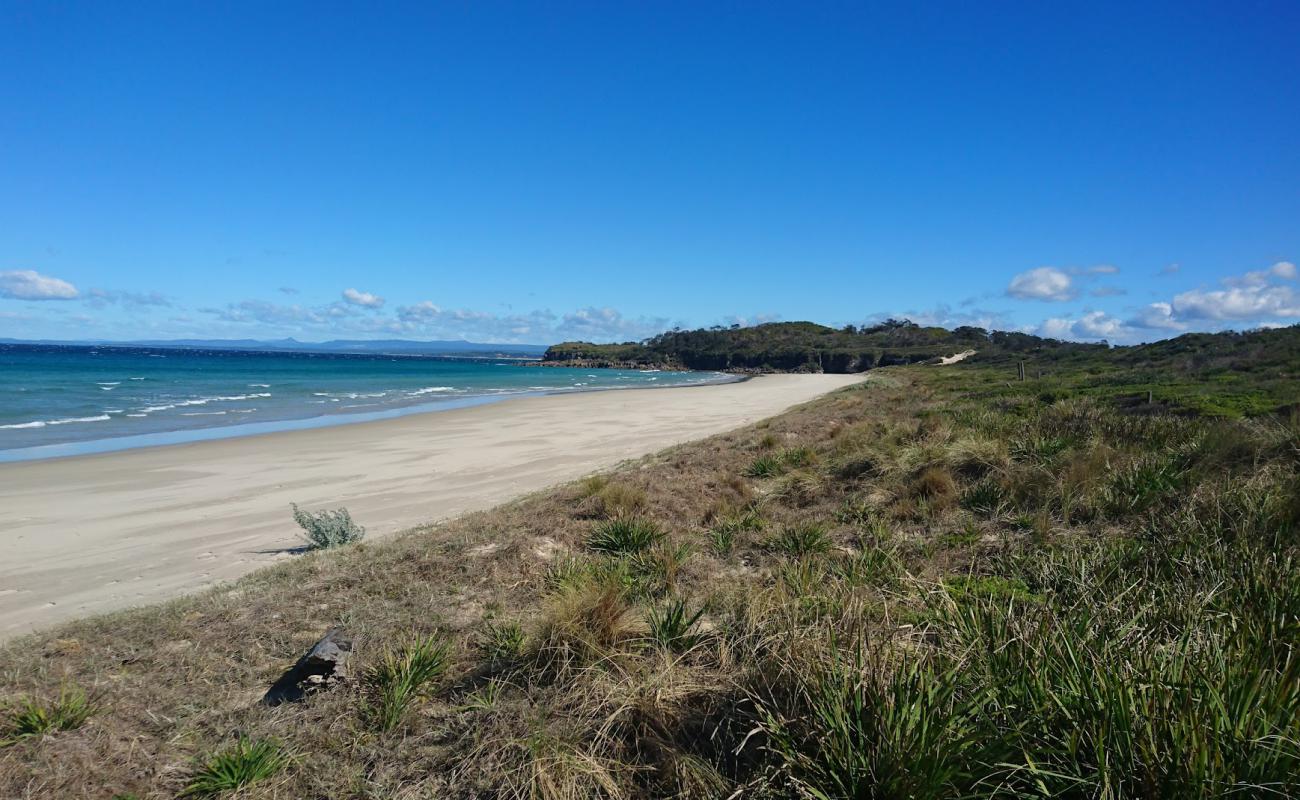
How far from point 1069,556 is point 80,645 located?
746cm

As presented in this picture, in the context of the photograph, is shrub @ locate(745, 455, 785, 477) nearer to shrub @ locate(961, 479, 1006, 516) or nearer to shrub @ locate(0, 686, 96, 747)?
shrub @ locate(961, 479, 1006, 516)

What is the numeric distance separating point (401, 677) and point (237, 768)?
0.95 m

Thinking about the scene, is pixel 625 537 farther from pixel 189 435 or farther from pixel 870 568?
pixel 189 435

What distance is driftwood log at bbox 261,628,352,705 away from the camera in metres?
4.17

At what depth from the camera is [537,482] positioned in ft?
49.4

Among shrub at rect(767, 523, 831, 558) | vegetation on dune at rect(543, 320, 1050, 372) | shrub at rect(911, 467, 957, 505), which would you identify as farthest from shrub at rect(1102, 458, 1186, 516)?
vegetation on dune at rect(543, 320, 1050, 372)

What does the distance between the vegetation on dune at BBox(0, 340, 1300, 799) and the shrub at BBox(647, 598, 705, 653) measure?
3 centimetres

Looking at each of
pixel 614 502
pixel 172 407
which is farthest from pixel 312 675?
pixel 172 407

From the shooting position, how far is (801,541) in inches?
257

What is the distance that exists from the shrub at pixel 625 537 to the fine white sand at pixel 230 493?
15.5ft

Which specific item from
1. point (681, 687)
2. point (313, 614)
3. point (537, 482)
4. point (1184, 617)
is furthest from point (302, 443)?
point (1184, 617)

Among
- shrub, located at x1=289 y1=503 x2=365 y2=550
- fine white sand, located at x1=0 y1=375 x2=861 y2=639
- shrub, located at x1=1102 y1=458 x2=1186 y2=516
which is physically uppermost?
shrub, located at x1=1102 y1=458 x2=1186 y2=516

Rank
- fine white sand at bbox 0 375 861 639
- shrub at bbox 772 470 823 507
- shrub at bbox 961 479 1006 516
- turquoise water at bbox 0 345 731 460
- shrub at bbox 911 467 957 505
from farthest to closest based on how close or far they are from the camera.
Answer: turquoise water at bbox 0 345 731 460
shrub at bbox 772 470 823 507
fine white sand at bbox 0 375 861 639
shrub at bbox 911 467 957 505
shrub at bbox 961 479 1006 516

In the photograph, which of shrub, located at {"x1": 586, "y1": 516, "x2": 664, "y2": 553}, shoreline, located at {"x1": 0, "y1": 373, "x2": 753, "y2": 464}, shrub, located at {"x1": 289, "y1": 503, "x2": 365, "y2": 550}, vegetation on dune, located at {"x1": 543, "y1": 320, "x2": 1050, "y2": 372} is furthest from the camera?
vegetation on dune, located at {"x1": 543, "y1": 320, "x2": 1050, "y2": 372}
